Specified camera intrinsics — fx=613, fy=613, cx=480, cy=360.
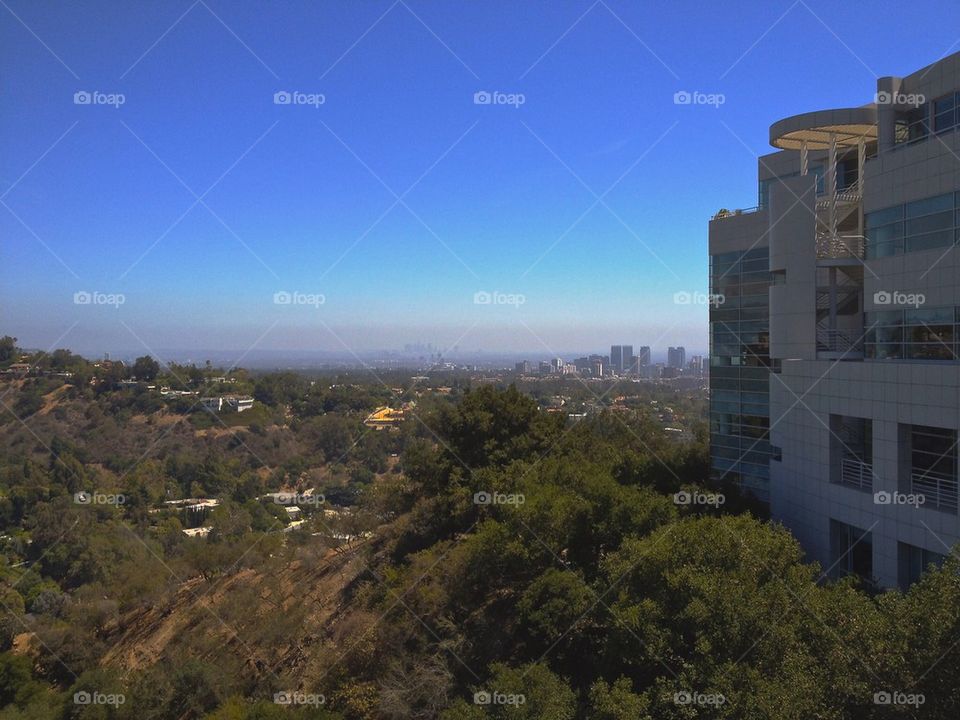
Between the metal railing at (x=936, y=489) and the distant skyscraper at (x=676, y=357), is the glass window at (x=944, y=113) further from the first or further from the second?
the distant skyscraper at (x=676, y=357)
